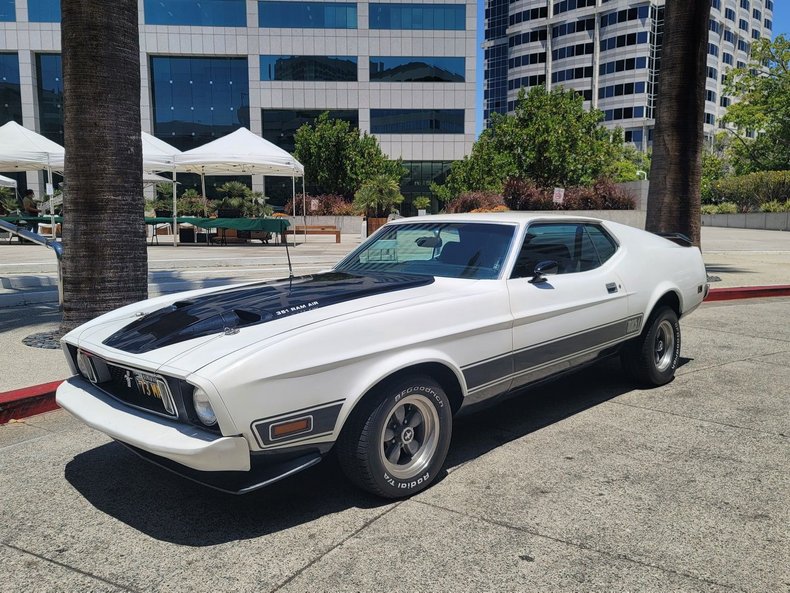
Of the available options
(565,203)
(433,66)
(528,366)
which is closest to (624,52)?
(433,66)

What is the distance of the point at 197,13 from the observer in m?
46.0

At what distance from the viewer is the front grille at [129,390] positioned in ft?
9.88

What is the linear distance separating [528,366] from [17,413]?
3820 mm

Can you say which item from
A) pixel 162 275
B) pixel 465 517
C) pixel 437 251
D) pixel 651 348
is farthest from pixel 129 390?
pixel 162 275

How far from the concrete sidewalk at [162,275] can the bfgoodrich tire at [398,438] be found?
350 cm

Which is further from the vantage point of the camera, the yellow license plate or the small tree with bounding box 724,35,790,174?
the small tree with bounding box 724,35,790,174

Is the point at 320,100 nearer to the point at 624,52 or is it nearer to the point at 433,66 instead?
the point at 433,66

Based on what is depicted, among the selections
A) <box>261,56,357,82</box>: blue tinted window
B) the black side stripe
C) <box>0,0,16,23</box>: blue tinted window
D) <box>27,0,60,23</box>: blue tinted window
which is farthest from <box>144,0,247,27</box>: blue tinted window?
the black side stripe

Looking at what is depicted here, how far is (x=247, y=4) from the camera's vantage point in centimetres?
4544

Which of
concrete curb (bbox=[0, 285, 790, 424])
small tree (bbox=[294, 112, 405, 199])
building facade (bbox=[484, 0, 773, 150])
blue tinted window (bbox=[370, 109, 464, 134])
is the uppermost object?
building facade (bbox=[484, 0, 773, 150])

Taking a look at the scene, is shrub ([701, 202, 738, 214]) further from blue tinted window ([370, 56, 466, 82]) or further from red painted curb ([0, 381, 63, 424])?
red painted curb ([0, 381, 63, 424])

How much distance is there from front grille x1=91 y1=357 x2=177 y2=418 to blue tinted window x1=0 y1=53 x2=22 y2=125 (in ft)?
168

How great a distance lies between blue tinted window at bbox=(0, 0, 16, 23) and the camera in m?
44.6

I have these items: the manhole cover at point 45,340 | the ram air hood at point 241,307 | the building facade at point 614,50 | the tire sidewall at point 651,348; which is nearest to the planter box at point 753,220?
the tire sidewall at point 651,348
